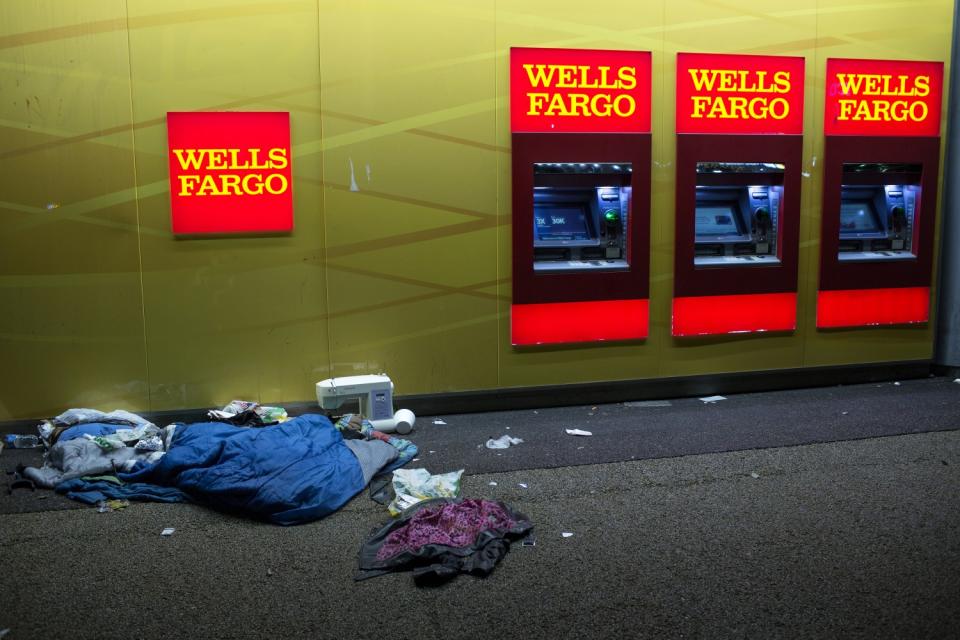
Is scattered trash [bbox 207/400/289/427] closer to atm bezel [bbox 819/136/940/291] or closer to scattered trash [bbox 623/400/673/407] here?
scattered trash [bbox 623/400/673/407]

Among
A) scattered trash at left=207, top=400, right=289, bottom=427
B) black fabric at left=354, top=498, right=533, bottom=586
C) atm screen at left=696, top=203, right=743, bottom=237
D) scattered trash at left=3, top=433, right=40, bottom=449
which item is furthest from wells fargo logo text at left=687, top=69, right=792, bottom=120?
scattered trash at left=3, top=433, right=40, bottom=449

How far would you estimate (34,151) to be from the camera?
4.99 metres

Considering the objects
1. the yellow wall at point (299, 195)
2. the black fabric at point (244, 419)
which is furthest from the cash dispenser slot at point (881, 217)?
the black fabric at point (244, 419)

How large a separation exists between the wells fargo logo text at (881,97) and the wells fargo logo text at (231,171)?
404 centimetres

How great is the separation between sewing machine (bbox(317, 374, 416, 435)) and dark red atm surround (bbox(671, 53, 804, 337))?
2.13 meters

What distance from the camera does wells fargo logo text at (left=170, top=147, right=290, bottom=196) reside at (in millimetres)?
5145

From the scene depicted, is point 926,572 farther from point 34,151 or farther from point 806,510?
point 34,151

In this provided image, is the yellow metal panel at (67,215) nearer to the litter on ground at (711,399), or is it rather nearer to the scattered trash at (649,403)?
the scattered trash at (649,403)

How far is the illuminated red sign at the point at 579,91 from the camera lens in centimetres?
557

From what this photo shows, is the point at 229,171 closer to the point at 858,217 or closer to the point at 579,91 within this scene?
the point at 579,91

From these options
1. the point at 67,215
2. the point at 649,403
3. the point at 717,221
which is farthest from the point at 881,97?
the point at 67,215

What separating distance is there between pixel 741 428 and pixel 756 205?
5.78 ft

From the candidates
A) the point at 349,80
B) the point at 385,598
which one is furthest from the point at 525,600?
the point at 349,80

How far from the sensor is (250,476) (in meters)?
4.01
